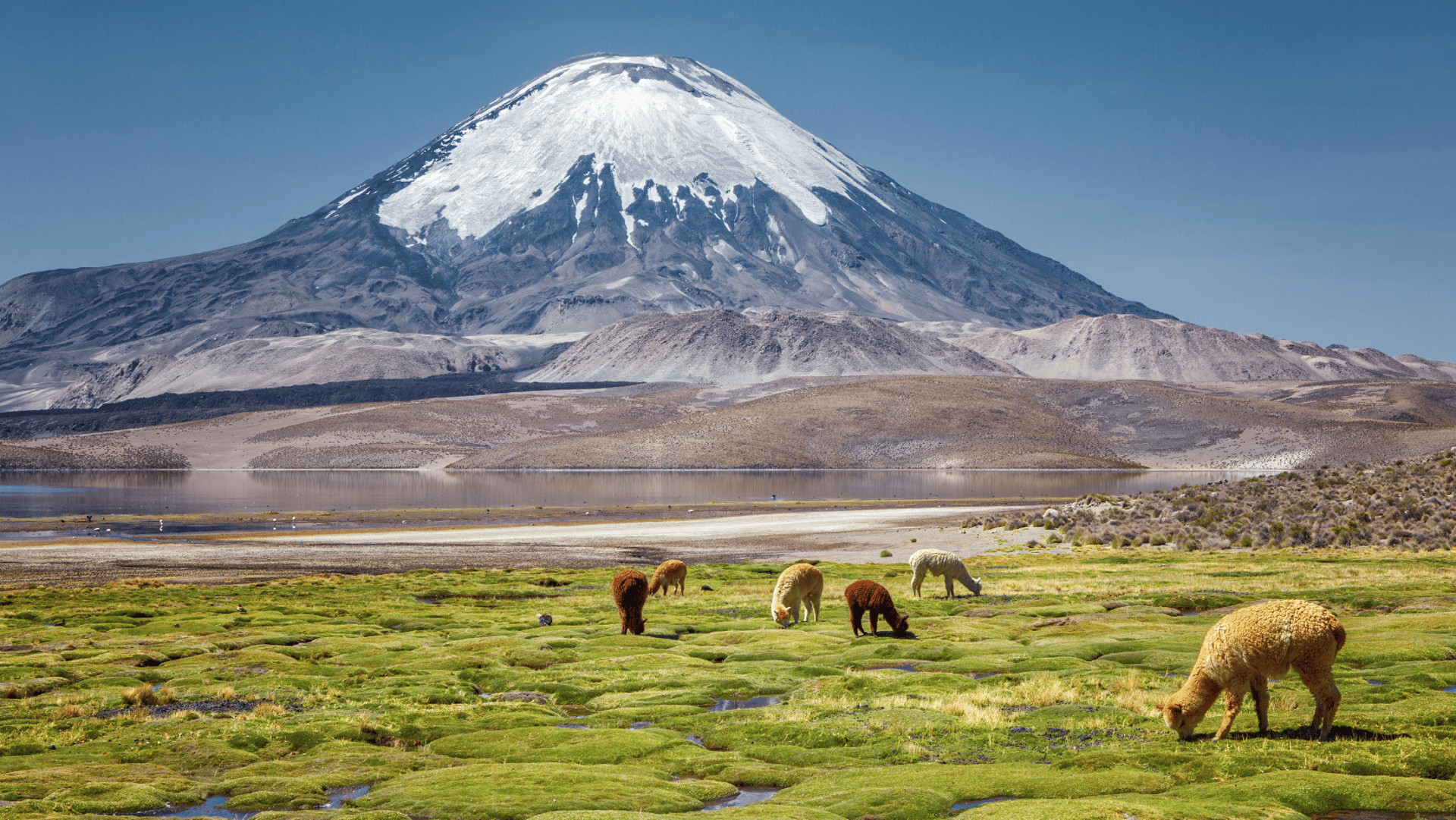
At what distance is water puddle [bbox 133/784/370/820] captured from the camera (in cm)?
1256

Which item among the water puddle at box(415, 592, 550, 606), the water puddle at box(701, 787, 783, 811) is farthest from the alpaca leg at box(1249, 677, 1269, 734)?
the water puddle at box(415, 592, 550, 606)

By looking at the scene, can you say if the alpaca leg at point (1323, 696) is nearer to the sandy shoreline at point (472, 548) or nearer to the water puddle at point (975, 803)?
the water puddle at point (975, 803)

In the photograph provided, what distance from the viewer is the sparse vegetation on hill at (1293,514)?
48250 mm

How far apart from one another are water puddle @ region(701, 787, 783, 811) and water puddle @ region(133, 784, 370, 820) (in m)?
4.09

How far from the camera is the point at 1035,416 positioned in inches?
7490

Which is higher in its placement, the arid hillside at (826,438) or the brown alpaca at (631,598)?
the arid hillside at (826,438)

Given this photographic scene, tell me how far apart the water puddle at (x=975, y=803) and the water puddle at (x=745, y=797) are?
7.10ft

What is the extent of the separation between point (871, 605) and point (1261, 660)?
1175 centimetres

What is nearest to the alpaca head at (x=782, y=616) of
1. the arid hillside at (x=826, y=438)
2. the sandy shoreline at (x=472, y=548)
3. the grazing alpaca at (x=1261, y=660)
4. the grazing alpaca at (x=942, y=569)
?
the grazing alpaca at (x=942, y=569)

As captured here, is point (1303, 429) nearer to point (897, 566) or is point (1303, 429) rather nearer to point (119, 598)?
point (897, 566)

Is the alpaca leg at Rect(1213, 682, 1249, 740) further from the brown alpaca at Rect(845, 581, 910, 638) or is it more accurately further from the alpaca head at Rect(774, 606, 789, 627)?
the alpaca head at Rect(774, 606, 789, 627)

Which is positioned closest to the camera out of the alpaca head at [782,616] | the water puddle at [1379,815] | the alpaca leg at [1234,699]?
the water puddle at [1379,815]

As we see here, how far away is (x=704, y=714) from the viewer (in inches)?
678

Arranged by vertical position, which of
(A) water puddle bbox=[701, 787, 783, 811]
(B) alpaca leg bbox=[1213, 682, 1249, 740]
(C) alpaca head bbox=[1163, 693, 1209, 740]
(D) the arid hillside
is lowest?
(A) water puddle bbox=[701, 787, 783, 811]
